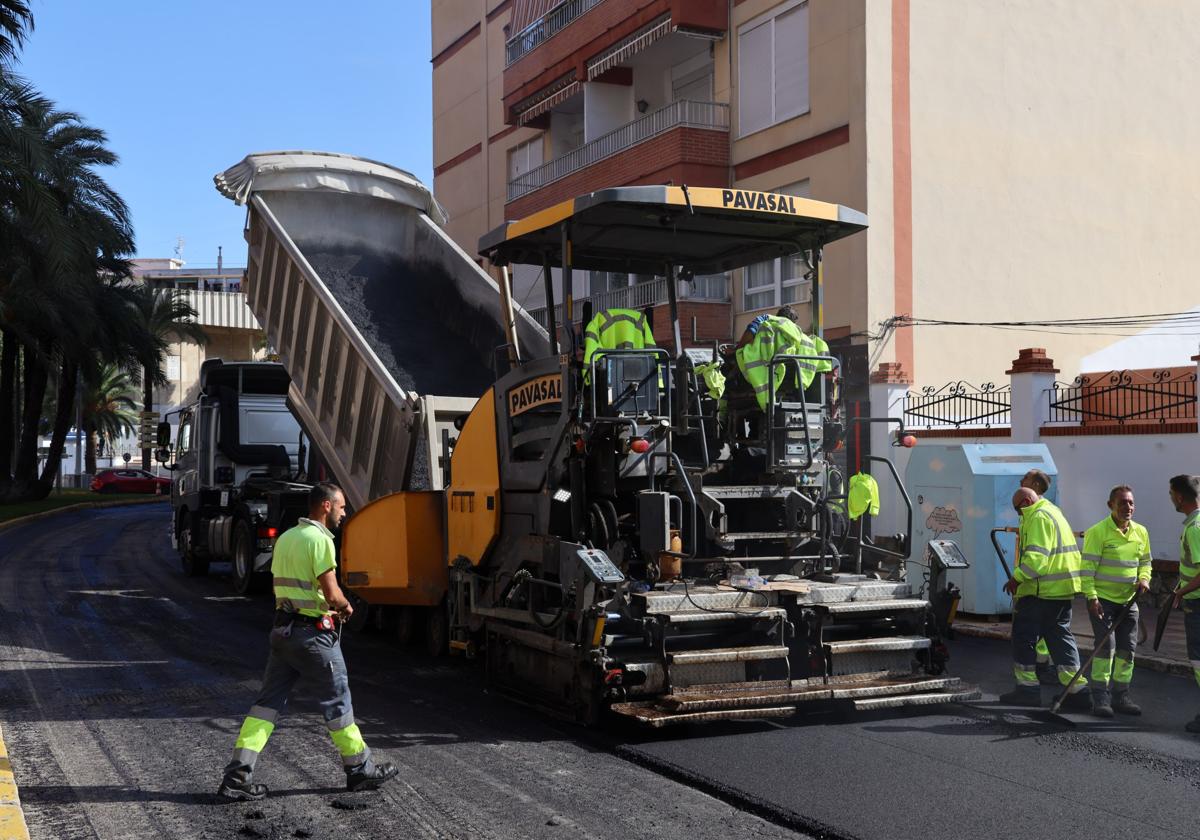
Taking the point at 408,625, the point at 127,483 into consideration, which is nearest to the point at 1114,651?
the point at 408,625

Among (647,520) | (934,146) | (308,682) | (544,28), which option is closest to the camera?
(308,682)

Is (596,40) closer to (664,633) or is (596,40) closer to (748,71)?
(748,71)

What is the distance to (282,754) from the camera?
20.1 feet

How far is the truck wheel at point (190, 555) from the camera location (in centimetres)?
1483

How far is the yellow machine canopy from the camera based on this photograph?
706 cm

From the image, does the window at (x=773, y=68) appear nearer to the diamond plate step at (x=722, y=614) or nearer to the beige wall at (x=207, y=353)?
the diamond plate step at (x=722, y=614)

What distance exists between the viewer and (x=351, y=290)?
38.8 ft

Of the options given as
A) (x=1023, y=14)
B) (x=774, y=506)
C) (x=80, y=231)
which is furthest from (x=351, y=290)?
(x=80, y=231)

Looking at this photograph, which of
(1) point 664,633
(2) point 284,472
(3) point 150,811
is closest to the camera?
(3) point 150,811

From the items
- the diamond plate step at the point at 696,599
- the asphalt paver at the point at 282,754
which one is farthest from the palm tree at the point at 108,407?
the diamond plate step at the point at 696,599

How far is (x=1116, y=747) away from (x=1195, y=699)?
1755 millimetres

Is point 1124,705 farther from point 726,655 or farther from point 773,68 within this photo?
point 773,68

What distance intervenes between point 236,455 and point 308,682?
911cm

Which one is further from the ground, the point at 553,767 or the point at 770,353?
the point at 770,353
